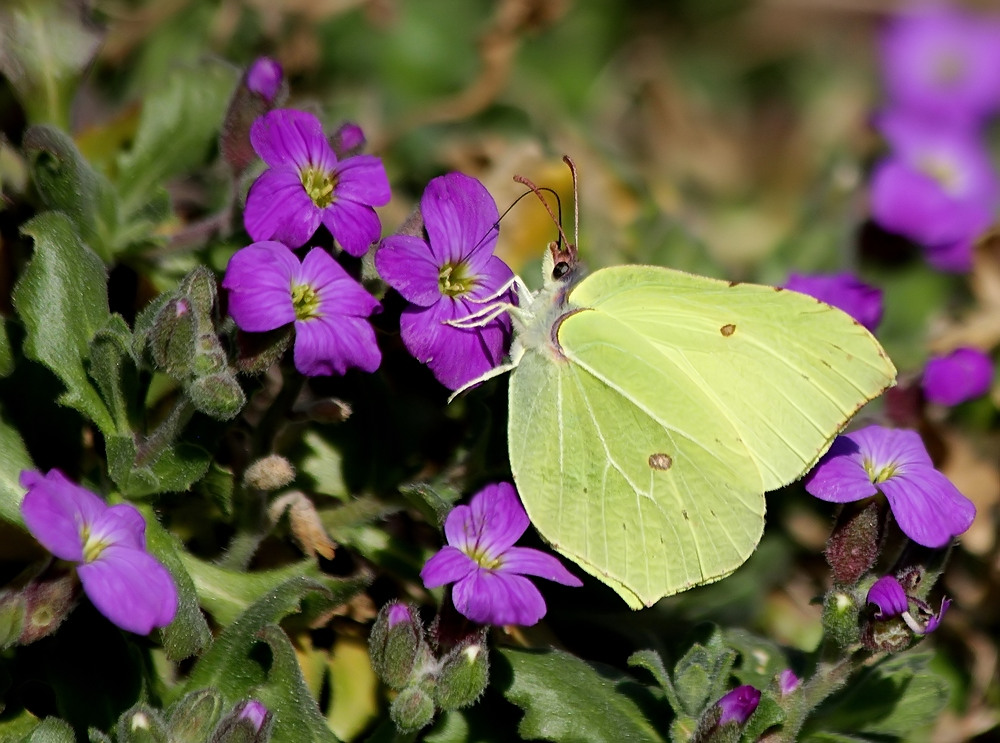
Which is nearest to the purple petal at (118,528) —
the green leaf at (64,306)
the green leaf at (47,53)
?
the green leaf at (64,306)

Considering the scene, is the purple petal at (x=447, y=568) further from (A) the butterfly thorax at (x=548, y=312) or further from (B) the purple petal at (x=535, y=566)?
(A) the butterfly thorax at (x=548, y=312)

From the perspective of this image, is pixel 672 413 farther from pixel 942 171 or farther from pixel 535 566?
pixel 942 171

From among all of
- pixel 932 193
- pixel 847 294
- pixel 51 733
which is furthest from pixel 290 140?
pixel 932 193

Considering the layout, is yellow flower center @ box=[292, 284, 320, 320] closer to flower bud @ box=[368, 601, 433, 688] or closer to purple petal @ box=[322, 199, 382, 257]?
purple petal @ box=[322, 199, 382, 257]

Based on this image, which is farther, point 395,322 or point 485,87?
point 485,87

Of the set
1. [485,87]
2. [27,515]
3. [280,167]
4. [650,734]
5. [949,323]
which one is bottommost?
[949,323]

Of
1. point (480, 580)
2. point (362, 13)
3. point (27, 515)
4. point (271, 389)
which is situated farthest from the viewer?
point (362, 13)

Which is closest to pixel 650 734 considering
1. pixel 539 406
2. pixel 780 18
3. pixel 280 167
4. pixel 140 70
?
pixel 539 406

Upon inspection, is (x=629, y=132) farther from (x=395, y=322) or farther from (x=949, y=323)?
(x=395, y=322)
